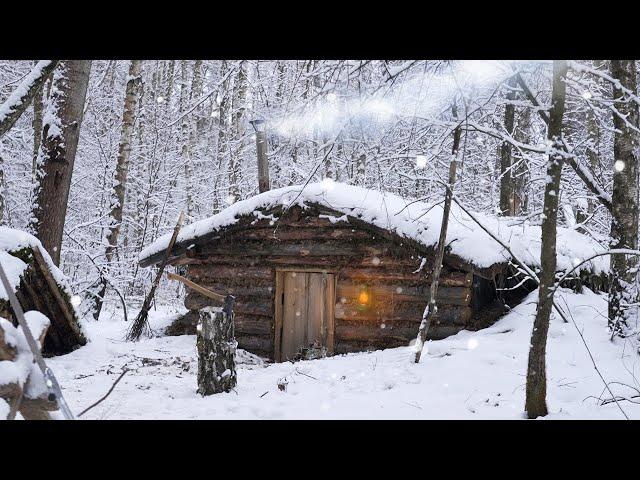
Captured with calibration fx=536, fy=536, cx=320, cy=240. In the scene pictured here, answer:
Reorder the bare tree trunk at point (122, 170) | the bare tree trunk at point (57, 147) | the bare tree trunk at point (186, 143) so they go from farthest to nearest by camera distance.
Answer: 1. the bare tree trunk at point (186, 143)
2. the bare tree trunk at point (122, 170)
3. the bare tree trunk at point (57, 147)

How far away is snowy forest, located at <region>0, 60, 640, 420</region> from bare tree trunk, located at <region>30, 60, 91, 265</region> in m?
0.03

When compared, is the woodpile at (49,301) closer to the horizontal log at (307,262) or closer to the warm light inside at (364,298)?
the horizontal log at (307,262)

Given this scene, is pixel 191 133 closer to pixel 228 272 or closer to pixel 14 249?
pixel 228 272

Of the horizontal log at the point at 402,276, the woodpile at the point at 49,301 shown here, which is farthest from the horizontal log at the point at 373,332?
the woodpile at the point at 49,301

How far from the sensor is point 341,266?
10.0m

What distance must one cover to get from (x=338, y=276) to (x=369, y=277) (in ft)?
2.11

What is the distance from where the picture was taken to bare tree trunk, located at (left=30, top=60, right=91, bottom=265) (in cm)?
866

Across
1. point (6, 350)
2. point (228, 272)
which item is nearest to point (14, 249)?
point (228, 272)

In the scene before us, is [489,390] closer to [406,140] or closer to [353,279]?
[406,140]

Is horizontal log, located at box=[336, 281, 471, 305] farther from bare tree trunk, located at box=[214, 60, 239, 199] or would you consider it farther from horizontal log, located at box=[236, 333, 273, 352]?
bare tree trunk, located at box=[214, 60, 239, 199]

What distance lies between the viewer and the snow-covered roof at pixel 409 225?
8367 millimetres

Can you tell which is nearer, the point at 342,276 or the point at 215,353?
the point at 215,353

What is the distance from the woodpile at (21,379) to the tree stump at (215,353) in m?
4.08
